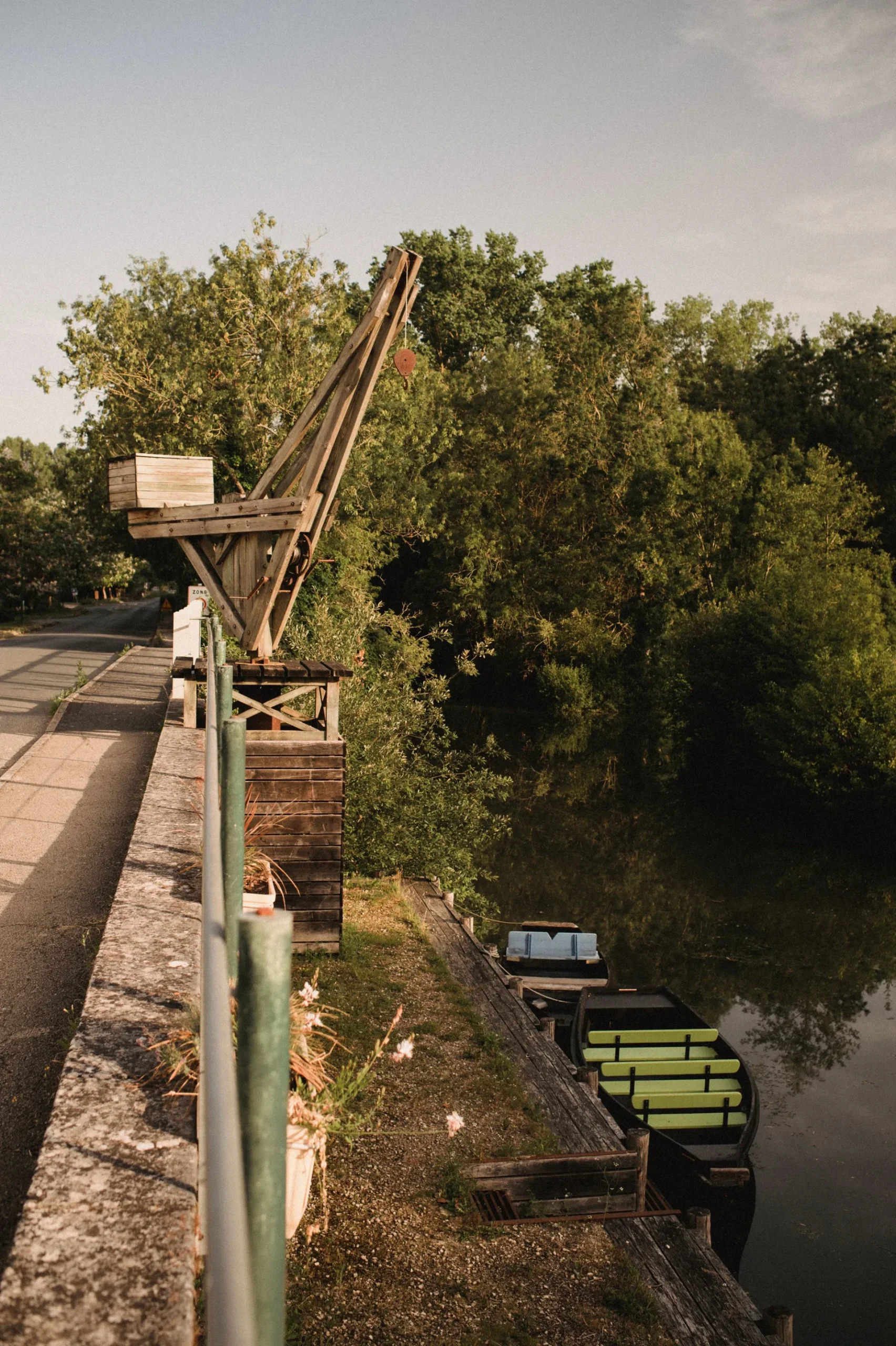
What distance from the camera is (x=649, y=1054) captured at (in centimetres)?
1144

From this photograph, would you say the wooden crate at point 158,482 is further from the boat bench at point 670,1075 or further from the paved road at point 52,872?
the boat bench at point 670,1075

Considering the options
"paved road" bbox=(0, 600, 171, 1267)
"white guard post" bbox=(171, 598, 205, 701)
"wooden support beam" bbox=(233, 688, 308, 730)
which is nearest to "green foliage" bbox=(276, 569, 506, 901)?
"white guard post" bbox=(171, 598, 205, 701)

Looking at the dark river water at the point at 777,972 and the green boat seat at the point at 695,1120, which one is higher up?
the green boat seat at the point at 695,1120

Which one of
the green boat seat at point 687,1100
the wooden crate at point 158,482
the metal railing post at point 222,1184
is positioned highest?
the wooden crate at point 158,482

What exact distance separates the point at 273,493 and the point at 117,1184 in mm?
6899

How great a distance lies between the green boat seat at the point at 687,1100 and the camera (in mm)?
10523

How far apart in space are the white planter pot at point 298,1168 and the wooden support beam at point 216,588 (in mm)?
5831

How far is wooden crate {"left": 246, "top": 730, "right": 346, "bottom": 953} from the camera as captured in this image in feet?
29.6

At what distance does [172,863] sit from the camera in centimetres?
502

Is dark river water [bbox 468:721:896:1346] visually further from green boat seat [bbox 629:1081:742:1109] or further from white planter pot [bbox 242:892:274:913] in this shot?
white planter pot [bbox 242:892:274:913]

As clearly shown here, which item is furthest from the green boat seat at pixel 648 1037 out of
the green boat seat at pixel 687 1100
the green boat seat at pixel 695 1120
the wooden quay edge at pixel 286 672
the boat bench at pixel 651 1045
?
the wooden quay edge at pixel 286 672

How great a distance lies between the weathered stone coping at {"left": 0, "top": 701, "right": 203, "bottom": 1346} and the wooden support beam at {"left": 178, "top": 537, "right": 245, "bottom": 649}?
5.09 meters

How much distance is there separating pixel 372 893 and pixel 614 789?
50.0 ft

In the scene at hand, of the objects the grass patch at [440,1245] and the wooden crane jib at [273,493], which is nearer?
the grass patch at [440,1245]
